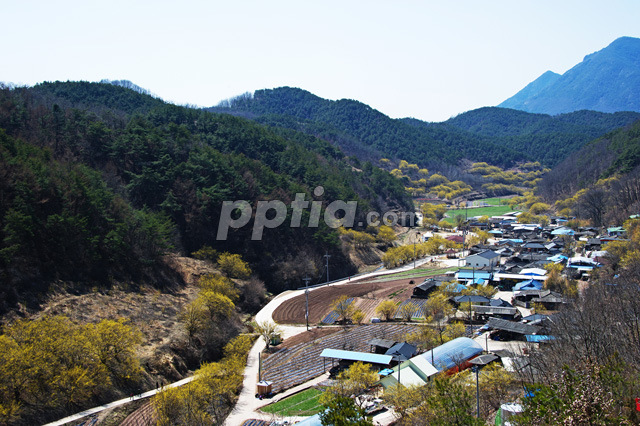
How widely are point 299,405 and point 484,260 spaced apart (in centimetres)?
4394

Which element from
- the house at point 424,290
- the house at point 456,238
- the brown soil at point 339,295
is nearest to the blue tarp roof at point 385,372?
the brown soil at point 339,295

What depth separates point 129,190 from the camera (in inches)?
2338

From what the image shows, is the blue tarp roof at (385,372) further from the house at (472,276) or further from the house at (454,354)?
the house at (472,276)

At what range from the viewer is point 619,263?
50.4m

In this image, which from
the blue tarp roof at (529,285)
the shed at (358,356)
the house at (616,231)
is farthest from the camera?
the house at (616,231)

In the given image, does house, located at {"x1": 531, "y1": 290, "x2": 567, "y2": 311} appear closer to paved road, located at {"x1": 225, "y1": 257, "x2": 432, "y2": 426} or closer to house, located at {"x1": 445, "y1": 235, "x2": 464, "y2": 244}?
paved road, located at {"x1": 225, "y1": 257, "x2": 432, "y2": 426}

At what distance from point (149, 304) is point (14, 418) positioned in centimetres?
1698

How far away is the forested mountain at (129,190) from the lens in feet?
129

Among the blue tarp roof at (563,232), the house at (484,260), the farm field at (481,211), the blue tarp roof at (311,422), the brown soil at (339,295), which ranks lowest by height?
the brown soil at (339,295)

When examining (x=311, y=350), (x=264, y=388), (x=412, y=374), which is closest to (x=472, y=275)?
(x=311, y=350)

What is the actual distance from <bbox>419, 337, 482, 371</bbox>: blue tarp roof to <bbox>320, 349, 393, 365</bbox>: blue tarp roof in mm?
2615

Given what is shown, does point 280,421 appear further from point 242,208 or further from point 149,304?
point 242,208

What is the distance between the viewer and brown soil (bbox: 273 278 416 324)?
48.4 meters

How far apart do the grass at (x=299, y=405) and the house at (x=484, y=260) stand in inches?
1633
